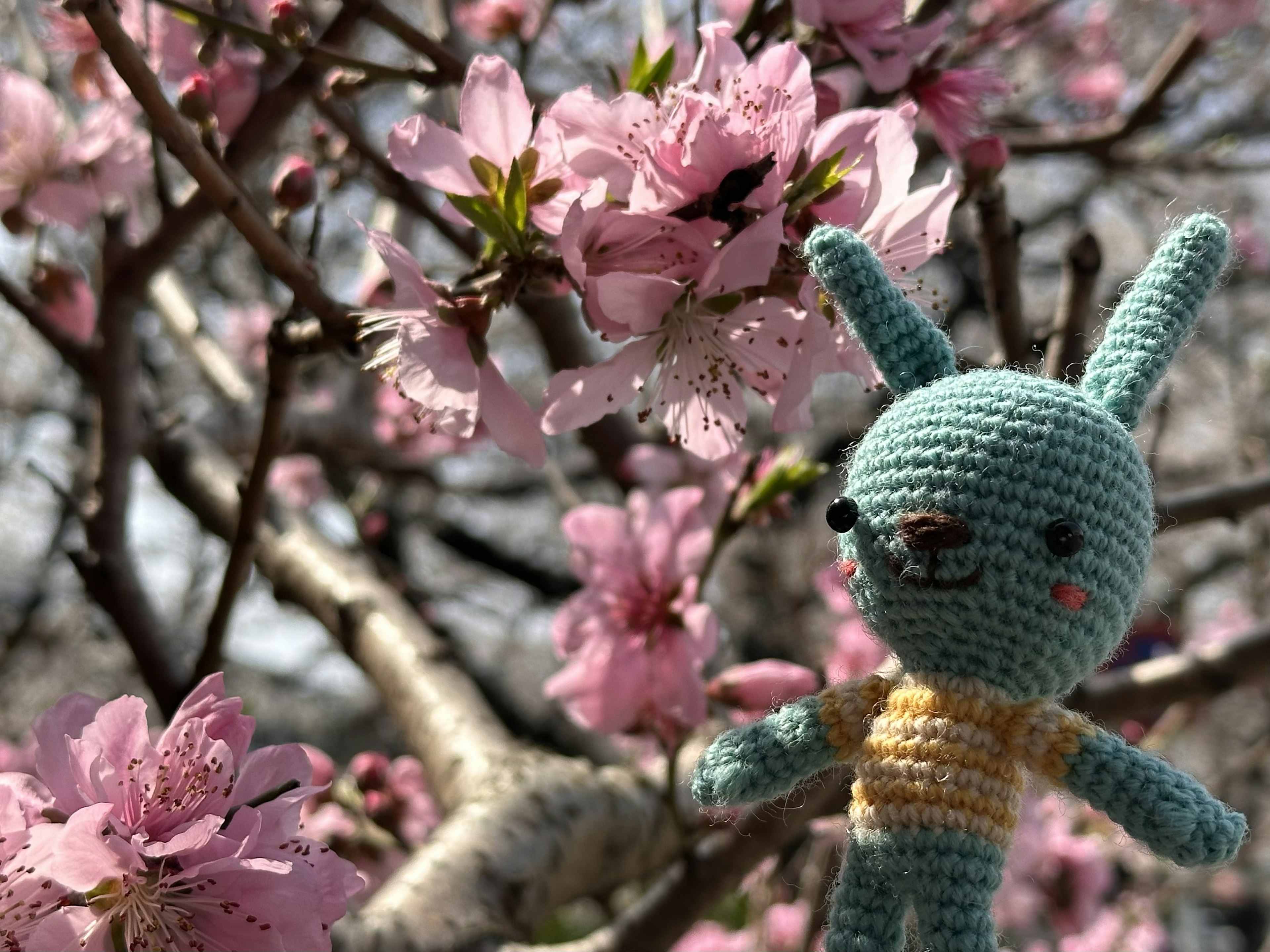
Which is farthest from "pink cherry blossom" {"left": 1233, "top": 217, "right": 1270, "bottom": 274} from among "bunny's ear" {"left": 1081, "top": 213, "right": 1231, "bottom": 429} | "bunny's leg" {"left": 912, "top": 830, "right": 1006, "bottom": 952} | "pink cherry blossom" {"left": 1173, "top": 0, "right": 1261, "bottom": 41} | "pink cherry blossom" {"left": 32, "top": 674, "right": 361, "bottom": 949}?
"pink cherry blossom" {"left": 32, "top": 674, "right": 361, "bottom": 949}

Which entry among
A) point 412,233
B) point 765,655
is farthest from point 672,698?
point 765,655

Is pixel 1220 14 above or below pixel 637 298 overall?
above

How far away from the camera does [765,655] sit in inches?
114

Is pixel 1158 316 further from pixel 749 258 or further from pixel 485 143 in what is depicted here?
pixel 485 143

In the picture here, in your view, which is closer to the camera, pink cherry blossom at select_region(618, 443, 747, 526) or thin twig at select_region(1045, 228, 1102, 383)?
thin twig at select_region(1045, 228, 1102, 383)

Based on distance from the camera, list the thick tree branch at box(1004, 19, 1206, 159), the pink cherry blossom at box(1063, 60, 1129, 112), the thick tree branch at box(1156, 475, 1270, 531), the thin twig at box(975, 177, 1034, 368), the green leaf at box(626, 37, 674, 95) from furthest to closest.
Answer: the pink cherry blossom at box(1063, 60, 1129, 112)
the thick tree branch at box(1004, 19, 1206, 159)
the thick tree branch at box(1156, 475, 1270, 531)
the thin twig at box(975, 177, 1034, 368)
the green leaf at box(626, 37, 674, 95)

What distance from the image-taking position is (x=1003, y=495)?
19.2 inches

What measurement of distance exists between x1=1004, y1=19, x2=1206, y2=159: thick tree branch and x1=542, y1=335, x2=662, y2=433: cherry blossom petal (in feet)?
2.81

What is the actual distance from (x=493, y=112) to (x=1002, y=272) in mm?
581

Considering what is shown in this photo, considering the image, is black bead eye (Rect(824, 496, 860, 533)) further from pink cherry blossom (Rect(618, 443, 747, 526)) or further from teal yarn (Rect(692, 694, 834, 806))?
pink cherry blossom (Rect(618, 443, 747, 526))

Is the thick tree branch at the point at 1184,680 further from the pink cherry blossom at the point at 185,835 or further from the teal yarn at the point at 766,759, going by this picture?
the pink cherry blossom at the point at 185,835

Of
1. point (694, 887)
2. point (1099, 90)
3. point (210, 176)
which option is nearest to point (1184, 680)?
point (694, 887)

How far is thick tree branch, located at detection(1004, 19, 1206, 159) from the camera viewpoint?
4.24 ft

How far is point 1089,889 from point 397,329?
170 centimetres
